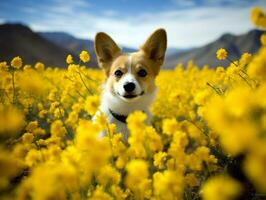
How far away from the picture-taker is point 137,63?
435 centimetres

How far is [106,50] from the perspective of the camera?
4.61m

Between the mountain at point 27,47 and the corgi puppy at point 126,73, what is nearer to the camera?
the corgi puppy at point 126,73

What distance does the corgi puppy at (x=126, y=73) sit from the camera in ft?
13.8

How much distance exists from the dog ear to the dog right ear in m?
0.39

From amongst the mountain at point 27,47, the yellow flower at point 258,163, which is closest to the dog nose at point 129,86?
the yellow flower at point 258,163

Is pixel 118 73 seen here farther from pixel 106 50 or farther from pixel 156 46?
pixel 156 46

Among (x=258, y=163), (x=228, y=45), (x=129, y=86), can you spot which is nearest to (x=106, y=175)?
(x=258, y=163)

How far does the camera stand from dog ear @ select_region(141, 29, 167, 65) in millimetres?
4455

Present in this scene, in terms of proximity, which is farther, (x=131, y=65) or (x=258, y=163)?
(x=131, y=65)

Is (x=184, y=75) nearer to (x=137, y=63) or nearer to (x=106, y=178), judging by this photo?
(x=137, y=63)

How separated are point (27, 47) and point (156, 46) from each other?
40.1 meters

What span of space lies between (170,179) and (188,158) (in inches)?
19.8

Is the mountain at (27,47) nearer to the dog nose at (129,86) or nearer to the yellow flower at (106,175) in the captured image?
the dog nose at (129,86)

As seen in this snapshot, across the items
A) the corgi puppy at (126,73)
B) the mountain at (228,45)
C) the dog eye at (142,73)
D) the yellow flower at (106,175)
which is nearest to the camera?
the yellow flower at (106,175)
